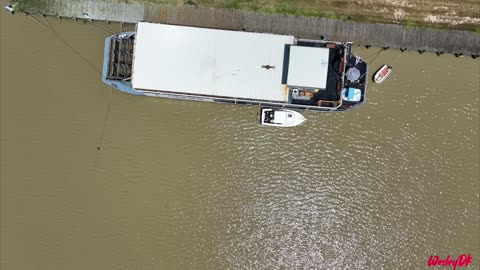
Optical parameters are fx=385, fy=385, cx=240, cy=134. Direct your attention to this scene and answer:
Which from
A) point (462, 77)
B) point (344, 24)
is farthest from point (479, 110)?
point (344, 24)

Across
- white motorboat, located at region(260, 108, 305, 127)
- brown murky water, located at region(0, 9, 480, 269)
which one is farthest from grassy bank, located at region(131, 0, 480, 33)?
white motorboat, located at region(260, 108, 305, 127)

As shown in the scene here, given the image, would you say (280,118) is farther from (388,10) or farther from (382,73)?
(388,10)

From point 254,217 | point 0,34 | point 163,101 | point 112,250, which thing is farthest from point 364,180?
point 0,34

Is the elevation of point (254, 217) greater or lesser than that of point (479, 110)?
lesser

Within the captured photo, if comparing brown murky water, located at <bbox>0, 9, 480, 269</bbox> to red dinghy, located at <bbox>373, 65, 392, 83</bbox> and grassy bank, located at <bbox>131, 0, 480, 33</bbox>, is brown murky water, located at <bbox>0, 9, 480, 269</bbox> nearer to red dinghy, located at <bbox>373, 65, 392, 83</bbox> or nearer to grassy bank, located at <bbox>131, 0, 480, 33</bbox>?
red dinghy, located at <bbox>373, 65, 392, 83</bbox>

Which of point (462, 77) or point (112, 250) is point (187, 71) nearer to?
point (112, 250)

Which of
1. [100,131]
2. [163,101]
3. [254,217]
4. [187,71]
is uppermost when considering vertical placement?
[187,71]

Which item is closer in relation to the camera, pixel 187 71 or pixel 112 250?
pixel 187 71

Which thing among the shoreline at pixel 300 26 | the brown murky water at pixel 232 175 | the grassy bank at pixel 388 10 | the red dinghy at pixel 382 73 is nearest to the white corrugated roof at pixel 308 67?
the shoreline at pixel 300 26
